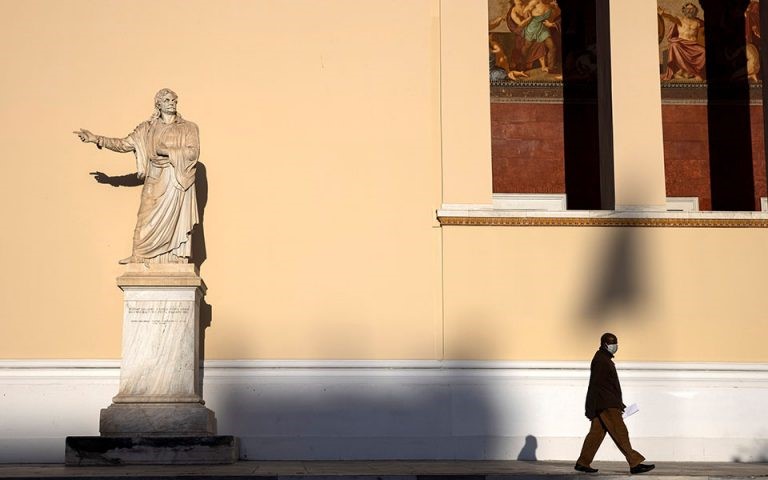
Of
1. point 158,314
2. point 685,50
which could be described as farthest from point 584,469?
point 685,50

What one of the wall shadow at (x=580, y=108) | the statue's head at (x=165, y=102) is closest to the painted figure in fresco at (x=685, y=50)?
the wall shadow at (x=580, y=108)

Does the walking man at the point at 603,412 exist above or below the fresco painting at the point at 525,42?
below

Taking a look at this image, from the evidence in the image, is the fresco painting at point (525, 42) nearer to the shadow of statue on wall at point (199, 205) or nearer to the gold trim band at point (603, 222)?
the gold trim band at point (603, 222)

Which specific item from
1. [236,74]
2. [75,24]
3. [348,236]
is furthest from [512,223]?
[75,24]

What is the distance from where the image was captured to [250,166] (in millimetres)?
15742

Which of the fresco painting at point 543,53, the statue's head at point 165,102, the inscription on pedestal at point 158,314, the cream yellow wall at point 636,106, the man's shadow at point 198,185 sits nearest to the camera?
the inscription on pedestal at point 158,314

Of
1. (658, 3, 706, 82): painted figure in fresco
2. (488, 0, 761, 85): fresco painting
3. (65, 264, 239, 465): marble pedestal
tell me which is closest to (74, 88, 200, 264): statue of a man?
(65, 264, 239, 465): marble pedestal

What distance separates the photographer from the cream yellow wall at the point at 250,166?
15.4 meters

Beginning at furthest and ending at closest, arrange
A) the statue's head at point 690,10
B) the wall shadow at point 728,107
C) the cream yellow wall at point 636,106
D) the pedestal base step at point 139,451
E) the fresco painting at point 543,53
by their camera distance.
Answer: the statue's head at point 690,10
the fresco painting at point 543,53
the wall shadow at point 728,107
the cream yellow wall at point 636,106
the pedestal base step at point 139,451

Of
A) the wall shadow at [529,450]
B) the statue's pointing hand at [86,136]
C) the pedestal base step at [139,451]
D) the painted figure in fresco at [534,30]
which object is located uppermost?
the painted figure in fresco at [534,30]

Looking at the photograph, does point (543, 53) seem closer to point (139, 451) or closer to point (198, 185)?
point (198, 185)

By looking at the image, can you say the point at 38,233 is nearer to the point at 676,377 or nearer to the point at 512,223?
the point at 512,223

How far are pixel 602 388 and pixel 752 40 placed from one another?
7891 mm

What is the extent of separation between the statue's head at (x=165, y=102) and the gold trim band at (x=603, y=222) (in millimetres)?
3382
